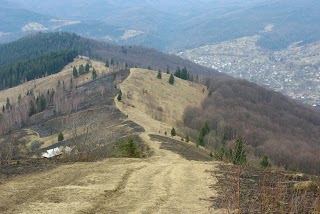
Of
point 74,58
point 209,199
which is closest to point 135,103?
point 209,199

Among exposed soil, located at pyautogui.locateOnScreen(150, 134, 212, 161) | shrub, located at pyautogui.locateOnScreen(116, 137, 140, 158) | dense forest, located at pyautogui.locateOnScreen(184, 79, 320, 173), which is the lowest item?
dense forest, located at pyautogui.locateOnScreen(184, 79, 320, 173)

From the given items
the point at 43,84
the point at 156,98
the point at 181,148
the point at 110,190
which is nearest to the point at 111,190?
the point at 110,190

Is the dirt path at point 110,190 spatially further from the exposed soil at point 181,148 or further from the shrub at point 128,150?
the exposed soil at point 181,148

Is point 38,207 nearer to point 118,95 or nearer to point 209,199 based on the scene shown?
point 209,199

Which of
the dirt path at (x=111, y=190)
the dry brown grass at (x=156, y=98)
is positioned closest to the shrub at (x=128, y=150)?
the dirt path at (x=111, y=190)

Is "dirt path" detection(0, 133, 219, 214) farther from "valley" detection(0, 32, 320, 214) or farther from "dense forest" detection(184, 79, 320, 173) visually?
"dense forest" detection(184, 79, 320, 173)

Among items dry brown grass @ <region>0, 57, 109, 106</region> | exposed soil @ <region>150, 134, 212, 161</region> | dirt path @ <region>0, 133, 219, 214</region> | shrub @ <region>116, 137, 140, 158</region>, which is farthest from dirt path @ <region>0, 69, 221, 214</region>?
dry brown grass @ <region>0, 57, 109, 106</region>
